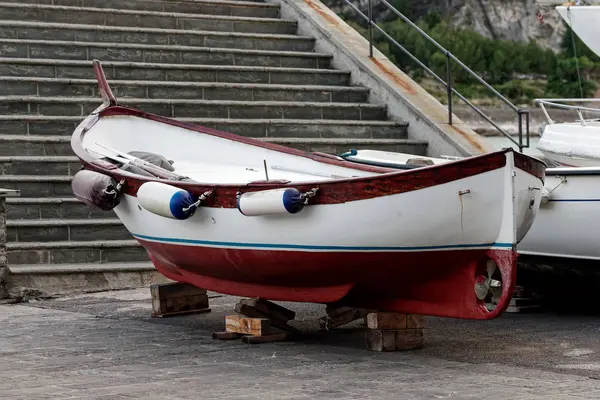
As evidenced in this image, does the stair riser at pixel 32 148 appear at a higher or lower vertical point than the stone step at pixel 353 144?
higher

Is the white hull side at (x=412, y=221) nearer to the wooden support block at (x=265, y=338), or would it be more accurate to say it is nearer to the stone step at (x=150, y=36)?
the wooden support block at (x=265, y=338)

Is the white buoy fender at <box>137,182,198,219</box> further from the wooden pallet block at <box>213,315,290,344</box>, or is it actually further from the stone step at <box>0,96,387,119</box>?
the stone step at <box>0,96,387,119</box>

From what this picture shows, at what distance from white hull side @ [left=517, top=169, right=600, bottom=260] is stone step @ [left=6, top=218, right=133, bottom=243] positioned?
3.82 metres

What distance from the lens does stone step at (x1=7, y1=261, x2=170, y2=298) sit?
9570mm

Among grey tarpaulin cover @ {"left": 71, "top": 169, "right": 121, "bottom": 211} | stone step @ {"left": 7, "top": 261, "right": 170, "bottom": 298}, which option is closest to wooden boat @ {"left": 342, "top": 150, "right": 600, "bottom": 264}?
grey tarpaulin cover @ {"left": 71, "top": 169, "right": 121, "bottom": 211}

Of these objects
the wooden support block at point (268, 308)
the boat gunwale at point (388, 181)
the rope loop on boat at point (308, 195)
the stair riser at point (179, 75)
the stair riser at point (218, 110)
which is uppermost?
the stair riser at point (179, 75)

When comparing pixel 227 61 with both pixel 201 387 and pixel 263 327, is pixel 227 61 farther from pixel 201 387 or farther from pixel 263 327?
pixel 201 387

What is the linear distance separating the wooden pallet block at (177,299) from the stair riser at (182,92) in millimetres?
4199

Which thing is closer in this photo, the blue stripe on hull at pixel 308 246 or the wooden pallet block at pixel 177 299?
the blue stripe on hull at pixel 308 246

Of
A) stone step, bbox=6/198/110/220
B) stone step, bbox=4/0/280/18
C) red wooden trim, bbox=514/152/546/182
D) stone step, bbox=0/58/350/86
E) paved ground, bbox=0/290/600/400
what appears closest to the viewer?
paved ground, bbox=0/290/600/400

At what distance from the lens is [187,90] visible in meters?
12.6

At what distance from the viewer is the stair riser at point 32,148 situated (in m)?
11.1

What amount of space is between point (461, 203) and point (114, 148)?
3.60m

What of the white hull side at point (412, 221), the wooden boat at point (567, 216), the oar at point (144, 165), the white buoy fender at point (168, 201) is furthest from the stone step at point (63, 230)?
the white hull side at point (412, 221)
